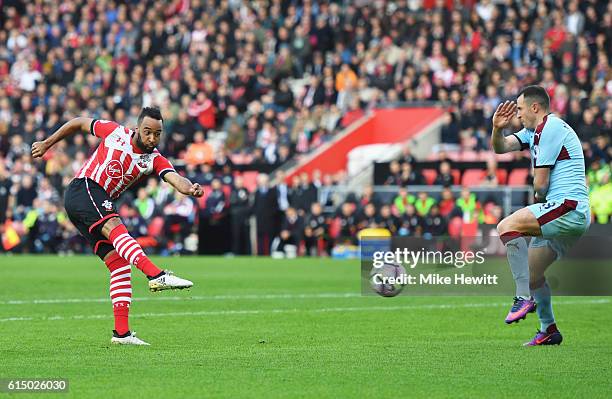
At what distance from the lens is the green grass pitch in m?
8.38

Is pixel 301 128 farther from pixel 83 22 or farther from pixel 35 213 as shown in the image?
pixel 83 22

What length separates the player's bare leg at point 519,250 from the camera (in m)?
10.8

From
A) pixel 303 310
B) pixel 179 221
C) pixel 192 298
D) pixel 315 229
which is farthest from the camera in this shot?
pixel 179 221

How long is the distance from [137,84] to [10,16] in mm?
7458

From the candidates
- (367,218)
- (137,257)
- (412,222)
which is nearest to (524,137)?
(137,257)

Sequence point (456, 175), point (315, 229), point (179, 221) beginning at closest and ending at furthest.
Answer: point (456, 175) < point (315, 229) < point (179, 221)

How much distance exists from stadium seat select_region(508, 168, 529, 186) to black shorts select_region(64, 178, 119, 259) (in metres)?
17.6

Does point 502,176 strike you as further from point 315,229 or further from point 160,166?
point 160,166

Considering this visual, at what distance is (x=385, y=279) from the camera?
1591cm

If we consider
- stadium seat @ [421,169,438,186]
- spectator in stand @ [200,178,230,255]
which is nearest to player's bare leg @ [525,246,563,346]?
stadium seat @ [421,169,438,186]

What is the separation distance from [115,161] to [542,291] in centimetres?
398

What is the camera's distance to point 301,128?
1267 inches

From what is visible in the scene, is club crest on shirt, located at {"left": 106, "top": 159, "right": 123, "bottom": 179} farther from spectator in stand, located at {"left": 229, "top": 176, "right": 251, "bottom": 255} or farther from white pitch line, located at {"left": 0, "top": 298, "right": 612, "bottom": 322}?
spectator in stand, located at {"left": 229, "top": 176, "right": 251, "bottom": 255}

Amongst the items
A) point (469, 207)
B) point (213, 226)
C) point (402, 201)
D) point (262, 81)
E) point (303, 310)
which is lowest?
point (303, 310)
